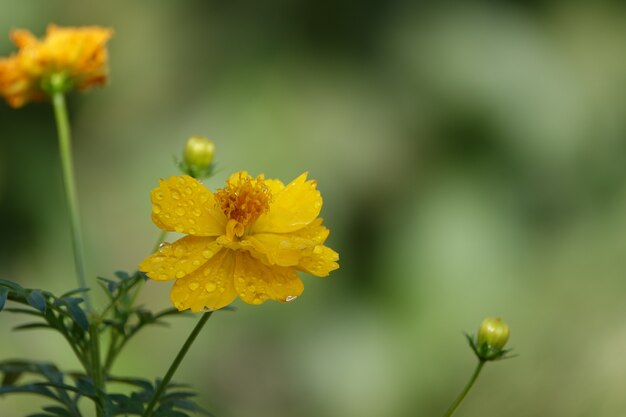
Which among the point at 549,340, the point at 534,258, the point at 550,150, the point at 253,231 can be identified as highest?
the point at 253,231

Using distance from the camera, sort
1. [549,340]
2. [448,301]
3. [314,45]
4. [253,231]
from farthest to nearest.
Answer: [314,45]
[448,301]
[549,340]
[253,231]

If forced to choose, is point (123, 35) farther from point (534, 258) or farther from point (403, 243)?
point (534, 258)

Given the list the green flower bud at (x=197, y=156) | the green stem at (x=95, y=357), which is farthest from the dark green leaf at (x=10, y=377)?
the green flower bud at (x=197, y=156)

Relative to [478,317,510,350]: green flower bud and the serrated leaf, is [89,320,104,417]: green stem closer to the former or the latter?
the serrated leaf

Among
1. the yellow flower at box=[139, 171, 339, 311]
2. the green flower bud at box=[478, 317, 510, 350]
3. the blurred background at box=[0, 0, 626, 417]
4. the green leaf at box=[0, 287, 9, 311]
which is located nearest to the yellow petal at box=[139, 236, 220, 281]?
the yellow flower at box=[139, 171, 339, 311]

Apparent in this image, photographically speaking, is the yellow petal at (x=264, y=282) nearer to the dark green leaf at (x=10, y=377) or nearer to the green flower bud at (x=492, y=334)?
the green flower bud at (x=492, y=334)

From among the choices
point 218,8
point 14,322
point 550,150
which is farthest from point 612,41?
point 14,322

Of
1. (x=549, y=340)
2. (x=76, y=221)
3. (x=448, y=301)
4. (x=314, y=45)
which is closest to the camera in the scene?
(x=76, y=221)
